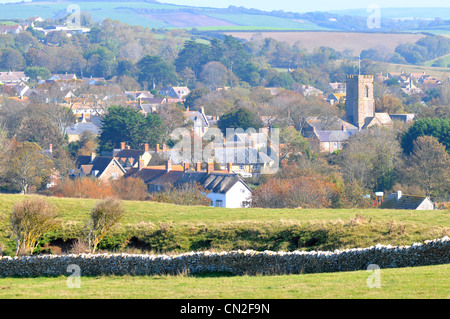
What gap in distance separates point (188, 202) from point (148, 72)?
389ft

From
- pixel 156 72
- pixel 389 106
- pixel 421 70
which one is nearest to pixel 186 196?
pixel 389 106

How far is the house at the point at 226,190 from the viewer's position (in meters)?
47.1

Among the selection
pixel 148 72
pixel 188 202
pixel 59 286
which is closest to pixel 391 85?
pixel 148 72

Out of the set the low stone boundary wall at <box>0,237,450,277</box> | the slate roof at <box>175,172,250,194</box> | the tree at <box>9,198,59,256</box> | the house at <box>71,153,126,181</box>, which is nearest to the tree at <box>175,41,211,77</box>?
the house at <box>71,153,126,181</box>

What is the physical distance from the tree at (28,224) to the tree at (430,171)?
109 feet

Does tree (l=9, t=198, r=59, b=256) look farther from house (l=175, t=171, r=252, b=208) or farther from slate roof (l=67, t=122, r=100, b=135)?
slate roof (l=67, t=122, r=100, b=135)

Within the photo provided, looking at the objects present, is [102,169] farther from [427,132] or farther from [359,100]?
[359,100]

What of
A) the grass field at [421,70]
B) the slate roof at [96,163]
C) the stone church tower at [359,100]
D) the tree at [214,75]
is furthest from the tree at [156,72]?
the slate roof at [96,163]

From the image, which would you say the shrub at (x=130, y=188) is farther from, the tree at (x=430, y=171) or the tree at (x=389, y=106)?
the tree at (x=389, y=106)

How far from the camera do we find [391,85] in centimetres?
15050

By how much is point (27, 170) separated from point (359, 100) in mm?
58205

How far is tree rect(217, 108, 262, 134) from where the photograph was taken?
80.9 metres

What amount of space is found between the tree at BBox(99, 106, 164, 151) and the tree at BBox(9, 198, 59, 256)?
5177cm
